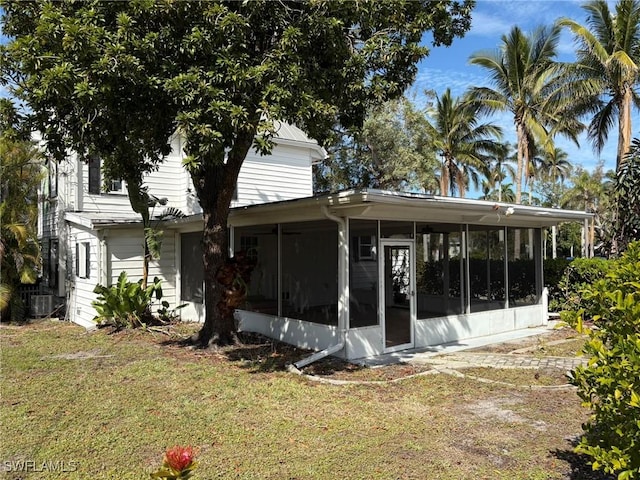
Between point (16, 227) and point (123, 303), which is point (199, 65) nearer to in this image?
point (123, 303)

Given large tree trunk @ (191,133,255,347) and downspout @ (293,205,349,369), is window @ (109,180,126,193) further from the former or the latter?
downspout @ (293,205,349,369)

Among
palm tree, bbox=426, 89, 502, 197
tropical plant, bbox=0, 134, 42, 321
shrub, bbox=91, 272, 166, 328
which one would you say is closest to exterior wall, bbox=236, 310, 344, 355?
shrub, bbox=91, 272, 166, 328

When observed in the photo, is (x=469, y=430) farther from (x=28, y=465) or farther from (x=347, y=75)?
(x=347, y=75)

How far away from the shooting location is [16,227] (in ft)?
39.3

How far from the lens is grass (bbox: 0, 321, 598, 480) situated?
4.08 metres

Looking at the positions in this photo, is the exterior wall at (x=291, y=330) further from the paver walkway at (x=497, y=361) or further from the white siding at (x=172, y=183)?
the white siding at (x=172, y=183)

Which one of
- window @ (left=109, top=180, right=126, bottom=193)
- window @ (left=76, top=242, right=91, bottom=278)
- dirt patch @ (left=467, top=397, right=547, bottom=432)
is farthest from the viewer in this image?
window @ (left=109, top=180, right=126, bottom=193)

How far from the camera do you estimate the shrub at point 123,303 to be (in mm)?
10914

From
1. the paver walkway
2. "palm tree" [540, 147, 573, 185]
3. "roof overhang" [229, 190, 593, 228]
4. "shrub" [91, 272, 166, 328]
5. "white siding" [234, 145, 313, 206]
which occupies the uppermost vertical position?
"palm tree" [540, 147, 573, 185]

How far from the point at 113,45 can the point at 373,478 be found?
5.40 metres

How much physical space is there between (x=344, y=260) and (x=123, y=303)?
231 inches

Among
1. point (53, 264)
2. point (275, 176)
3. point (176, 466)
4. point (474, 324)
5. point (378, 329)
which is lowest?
point (474, 324)

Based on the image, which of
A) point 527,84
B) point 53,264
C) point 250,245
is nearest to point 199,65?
point 250,245

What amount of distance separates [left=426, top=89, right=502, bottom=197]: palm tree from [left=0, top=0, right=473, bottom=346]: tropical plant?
18.2 meters
